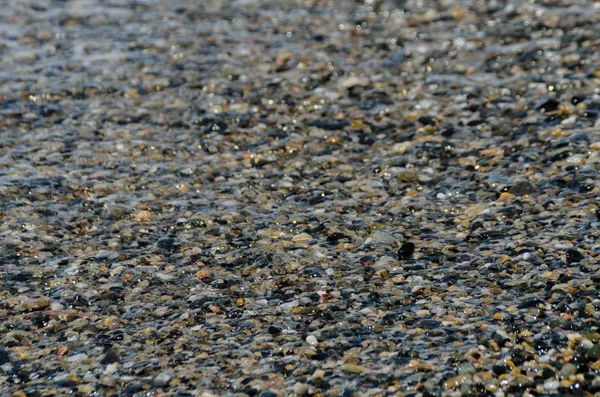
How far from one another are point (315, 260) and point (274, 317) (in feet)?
2.27

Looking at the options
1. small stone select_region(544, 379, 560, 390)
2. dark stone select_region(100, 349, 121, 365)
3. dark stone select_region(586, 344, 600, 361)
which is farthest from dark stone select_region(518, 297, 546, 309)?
dark stone select_region(100, 349, 121, 365)

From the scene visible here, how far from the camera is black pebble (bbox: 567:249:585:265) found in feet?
16.9

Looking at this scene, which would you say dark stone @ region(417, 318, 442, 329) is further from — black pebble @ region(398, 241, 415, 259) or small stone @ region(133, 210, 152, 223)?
small stone @ region(133, 210, 152, 223)

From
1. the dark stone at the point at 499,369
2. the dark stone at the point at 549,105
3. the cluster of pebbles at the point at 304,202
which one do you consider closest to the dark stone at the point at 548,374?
the cluster of pebbles at the point at 304,202

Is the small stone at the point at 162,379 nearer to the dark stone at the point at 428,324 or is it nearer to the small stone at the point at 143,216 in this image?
the dark stone at the point at 428,324

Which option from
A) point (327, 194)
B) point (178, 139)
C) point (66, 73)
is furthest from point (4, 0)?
point (327, 194)

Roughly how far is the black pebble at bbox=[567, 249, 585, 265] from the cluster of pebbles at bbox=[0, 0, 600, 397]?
3 centimetres

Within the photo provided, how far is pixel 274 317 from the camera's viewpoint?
4.91 metres

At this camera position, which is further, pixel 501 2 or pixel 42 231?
pixel 501 2

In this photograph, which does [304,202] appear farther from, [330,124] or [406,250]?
[330,124]

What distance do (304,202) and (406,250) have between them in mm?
1095

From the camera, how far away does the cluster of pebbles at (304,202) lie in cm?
451

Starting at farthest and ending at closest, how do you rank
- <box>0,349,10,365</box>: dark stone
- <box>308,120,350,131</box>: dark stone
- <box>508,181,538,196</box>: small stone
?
<box>308,120,350,131</box>: dark stone → <box>508,181,538,196</box>: small stone → <box>0,349,10,365</box>: dark stone

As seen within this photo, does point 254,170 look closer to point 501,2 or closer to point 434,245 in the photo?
point 434,245
